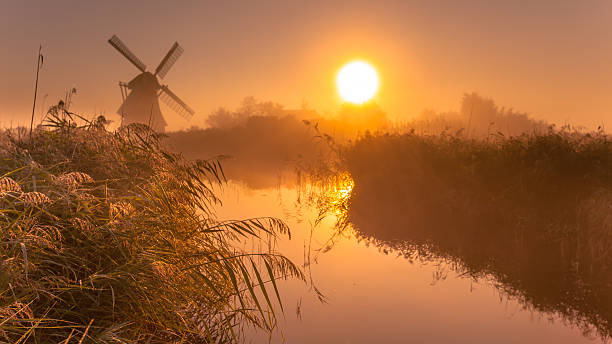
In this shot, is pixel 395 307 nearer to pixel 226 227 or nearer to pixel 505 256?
pixel 226 227

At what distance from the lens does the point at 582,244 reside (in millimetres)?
7809

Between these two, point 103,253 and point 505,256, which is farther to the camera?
point 505,256

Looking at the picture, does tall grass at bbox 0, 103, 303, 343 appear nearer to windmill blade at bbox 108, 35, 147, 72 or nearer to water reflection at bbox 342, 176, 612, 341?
water reflection at bbox 342, 176, 612, 341

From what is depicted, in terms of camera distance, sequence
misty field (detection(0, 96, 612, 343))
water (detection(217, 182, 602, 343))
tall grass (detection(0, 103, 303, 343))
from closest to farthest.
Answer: tall grass (detection(0, 103, 303, 343))
misty field (detection(0, 96, 612, 343))
water (detection(217, 182, 602, 343))

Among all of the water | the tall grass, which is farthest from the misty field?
the water

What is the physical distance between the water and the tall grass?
1.98 feet

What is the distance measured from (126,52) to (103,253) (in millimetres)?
40201

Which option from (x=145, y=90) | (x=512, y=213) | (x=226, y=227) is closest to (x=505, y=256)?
(x=512, y=213)

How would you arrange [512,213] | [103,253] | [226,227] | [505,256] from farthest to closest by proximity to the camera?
1. [512,213]
2. [505,256]
3. [226,227]
4. [103,253]

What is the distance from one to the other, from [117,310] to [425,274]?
16.0 ft

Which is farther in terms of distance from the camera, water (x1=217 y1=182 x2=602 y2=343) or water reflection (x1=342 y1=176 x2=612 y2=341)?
water reflection (x1=342 y1=176 x2=612 y2=341)

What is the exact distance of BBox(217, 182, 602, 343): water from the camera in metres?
4.94

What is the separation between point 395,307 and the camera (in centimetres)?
575

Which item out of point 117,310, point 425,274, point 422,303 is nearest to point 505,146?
point 425,274
